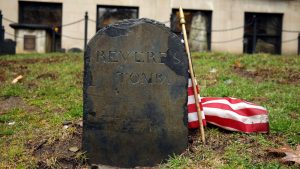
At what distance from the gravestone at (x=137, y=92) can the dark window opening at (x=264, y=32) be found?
16923 millimetres

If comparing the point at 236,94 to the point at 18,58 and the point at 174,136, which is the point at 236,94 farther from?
the point at 18,58

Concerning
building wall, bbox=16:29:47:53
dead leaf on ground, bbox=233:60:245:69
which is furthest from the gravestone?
building wall, bbox=16:29:47:53

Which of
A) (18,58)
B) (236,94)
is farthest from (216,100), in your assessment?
(18,58)

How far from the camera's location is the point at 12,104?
281 inches

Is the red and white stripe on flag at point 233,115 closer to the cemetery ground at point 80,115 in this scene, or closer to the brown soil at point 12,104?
the cemetery ground at point 80,115

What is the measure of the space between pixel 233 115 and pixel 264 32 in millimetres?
17192

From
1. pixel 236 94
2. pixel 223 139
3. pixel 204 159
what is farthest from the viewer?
pixel 236 94

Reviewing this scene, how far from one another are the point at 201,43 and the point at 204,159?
1447 cm

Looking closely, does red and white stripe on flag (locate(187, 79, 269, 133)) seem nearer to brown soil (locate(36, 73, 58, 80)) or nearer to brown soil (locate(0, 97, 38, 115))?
brown soil (locate(0, 97, 38, 115))

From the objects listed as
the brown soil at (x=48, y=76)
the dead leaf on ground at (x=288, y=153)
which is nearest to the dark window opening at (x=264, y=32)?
the brown soil at (x=48, y=76)

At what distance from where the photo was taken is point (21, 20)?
65.5 ft

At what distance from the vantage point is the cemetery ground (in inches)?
176

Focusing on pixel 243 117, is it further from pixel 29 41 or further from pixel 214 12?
pixel 214 12

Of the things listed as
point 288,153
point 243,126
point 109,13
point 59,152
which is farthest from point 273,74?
point 109,13
